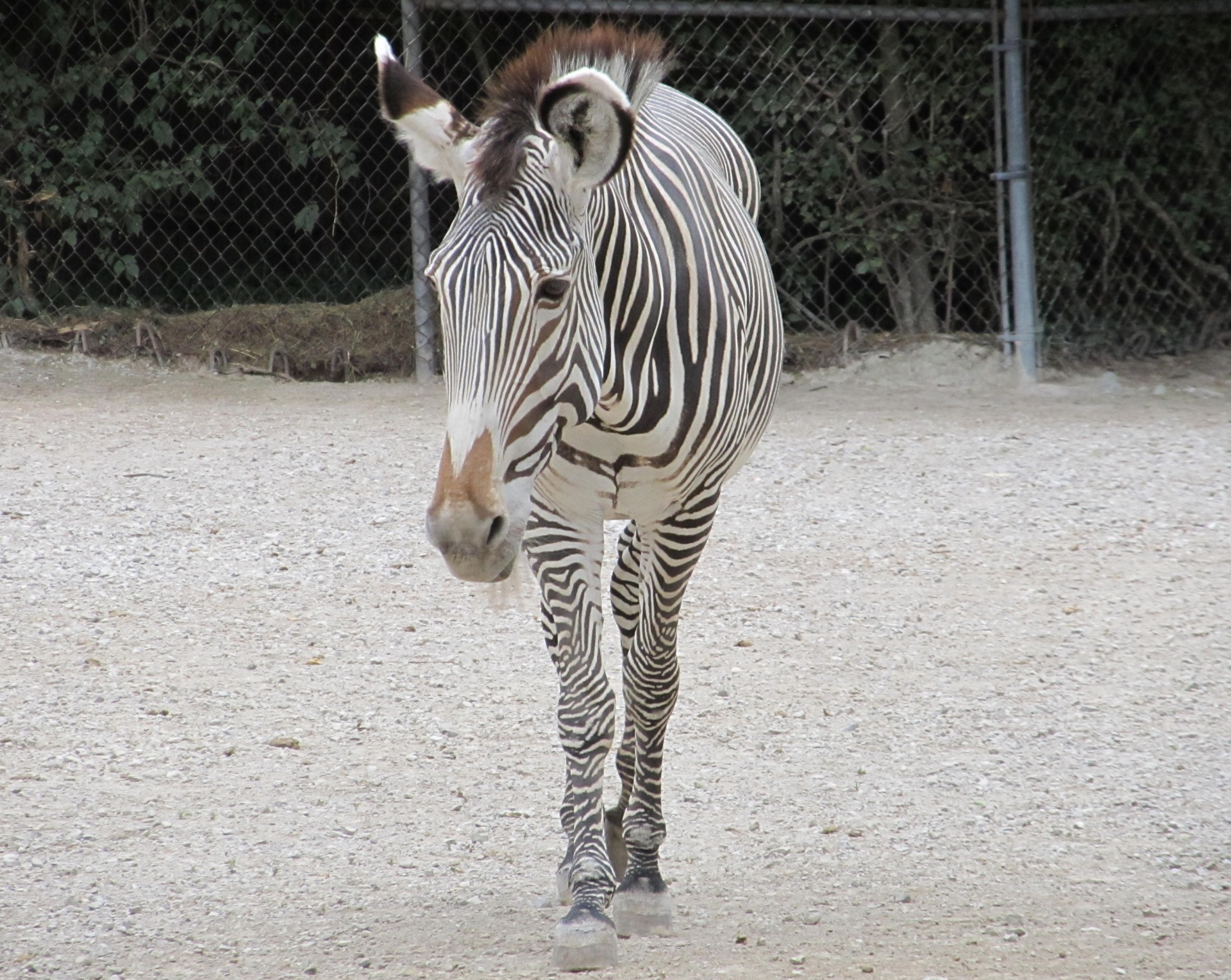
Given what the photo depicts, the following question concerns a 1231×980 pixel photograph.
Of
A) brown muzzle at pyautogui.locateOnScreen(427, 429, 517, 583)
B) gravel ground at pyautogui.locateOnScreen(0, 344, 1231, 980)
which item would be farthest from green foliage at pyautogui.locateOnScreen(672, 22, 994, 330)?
brown muzzle at pyautogui.locateOnScreen(427, 429, 517, 583)

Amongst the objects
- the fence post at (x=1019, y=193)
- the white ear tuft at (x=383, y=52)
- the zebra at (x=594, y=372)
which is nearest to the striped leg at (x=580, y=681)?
the zebra at (x=594, y=372)

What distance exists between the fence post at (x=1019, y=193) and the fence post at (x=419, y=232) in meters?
3.33

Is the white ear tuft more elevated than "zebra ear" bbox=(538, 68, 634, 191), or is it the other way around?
the white ear tuft

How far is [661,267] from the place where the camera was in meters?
2.67

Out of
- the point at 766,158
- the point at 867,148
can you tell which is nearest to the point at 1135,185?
the point at 867,148

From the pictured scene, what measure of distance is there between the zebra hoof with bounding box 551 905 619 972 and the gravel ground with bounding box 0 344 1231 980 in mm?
91

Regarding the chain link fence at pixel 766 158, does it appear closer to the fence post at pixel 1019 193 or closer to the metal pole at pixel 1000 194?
the metal pole at pixel 1000 194

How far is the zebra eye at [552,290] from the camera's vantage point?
2.24 m

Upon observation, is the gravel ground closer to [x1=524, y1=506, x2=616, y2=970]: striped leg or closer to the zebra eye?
[x1=524, y1=506, x2=616, y2=970]: striped leg

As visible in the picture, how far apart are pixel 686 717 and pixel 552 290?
215 centimetres

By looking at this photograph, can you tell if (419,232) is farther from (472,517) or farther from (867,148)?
(472,517)

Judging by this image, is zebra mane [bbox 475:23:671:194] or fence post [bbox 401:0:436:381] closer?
zebra mane [bbox 475:23:671:194]

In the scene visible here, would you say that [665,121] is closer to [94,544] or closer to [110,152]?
[94,544]

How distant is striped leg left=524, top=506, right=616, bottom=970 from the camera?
111 inches
